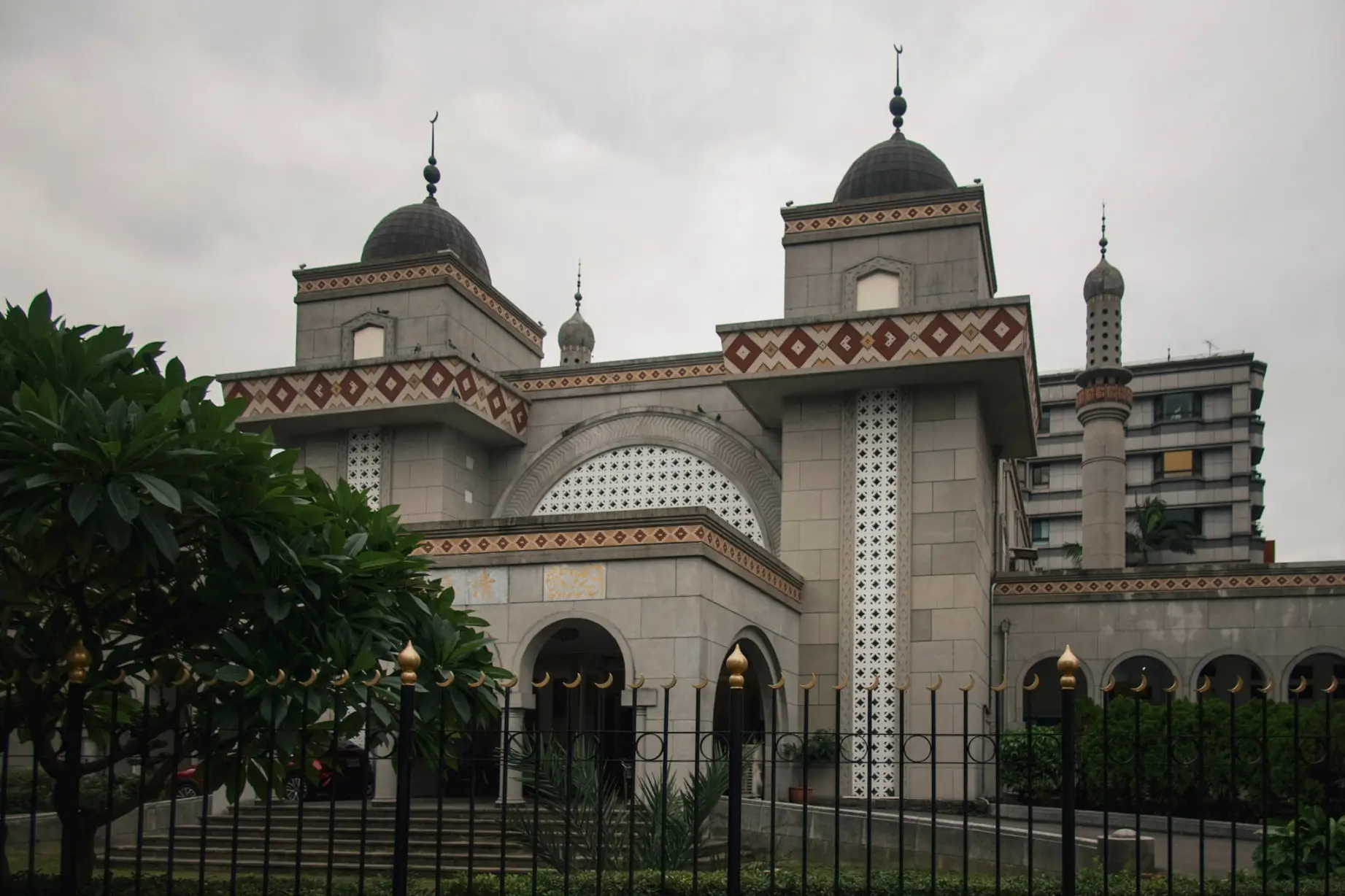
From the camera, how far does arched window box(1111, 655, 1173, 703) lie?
21.2 meters

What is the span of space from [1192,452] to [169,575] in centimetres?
5563

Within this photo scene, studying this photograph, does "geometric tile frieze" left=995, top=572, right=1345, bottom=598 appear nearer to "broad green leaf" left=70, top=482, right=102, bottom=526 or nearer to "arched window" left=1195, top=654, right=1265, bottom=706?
"arched window" left=1195, top=654, right=1265, bottom=706

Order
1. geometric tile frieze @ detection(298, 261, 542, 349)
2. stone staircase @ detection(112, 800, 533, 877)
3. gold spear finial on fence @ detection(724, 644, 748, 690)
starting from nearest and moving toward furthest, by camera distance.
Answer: gold spear finial on fence @ detection(724, 644, 748, 690)
stone staircase @ detection(112, 800, 533, 877)
geometric tile frieze @ detection(298, 261, 542, 349)

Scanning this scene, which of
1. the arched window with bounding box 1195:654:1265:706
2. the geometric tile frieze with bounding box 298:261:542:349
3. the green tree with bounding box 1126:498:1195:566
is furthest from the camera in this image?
the green tree with bounding box 1126:498:1195:566

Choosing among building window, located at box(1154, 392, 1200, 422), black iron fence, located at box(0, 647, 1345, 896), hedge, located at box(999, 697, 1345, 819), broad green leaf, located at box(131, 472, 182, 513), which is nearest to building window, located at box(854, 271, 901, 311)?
black iron fence, located at box(0, 647, 1345, 896)

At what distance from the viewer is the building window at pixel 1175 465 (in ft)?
190

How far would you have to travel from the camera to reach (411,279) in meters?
22.4

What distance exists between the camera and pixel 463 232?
24.1m

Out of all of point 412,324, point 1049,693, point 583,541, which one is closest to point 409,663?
point 583,541

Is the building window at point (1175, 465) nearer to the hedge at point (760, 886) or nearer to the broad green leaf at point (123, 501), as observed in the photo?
the hedge at point (760, 886)

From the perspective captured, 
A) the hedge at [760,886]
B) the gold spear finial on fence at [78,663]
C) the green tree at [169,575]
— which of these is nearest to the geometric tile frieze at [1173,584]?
the hedge at [760,886]

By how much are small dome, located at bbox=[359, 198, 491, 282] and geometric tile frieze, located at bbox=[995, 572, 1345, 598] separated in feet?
32.9

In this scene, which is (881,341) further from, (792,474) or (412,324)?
(412,324)

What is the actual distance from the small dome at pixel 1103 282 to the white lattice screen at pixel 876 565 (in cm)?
937
